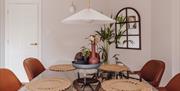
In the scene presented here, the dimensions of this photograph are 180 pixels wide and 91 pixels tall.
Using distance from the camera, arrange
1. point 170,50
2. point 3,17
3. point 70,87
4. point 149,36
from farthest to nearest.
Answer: point 3,17
point 149,36
point 170,50
point 70,87

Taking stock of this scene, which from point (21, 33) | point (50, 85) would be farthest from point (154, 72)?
point (21, 33)

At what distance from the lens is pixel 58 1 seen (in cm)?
492

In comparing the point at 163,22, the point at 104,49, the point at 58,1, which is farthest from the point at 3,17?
the point at 163,22

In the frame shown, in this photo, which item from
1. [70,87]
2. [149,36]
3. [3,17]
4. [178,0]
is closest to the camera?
[70,87]

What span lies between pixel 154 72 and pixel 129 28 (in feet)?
6.46

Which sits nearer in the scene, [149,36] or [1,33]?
[149,36]

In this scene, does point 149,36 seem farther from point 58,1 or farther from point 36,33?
point 36,33

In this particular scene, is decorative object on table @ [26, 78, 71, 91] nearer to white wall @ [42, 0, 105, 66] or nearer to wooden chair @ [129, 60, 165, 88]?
wooden chair @ [129, 60, 165, 88]

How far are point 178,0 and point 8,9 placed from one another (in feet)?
11.8

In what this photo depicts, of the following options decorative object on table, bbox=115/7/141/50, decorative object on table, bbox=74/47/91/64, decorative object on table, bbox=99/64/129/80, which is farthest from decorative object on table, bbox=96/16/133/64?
decorative object on table, bbox=74/47/91/64

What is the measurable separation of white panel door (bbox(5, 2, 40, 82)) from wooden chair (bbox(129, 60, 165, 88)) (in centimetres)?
286

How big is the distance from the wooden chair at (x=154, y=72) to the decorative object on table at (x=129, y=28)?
1564 millimetres

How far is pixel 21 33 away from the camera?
482 centimetres

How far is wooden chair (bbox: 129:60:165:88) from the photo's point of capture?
2.48m
